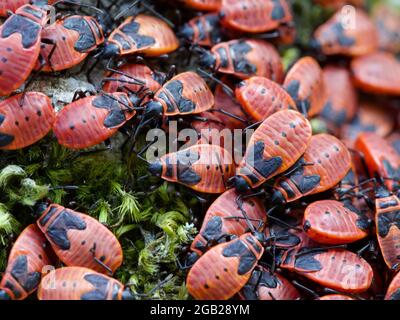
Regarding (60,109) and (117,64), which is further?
(117,64)

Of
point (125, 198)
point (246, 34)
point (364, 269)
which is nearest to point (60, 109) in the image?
point (125, 198)

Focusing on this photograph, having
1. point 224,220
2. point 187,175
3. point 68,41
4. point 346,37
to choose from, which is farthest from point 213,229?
point 346,37

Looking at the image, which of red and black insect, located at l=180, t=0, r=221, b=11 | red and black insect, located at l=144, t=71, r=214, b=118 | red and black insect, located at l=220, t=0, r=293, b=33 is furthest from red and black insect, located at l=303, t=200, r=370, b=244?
red and black insect, located at l=180, t=0, r=221, b=11

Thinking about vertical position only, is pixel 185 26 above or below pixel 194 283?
above

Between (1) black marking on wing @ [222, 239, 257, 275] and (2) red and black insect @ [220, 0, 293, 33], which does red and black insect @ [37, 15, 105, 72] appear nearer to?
(2) red and black insect @ [220, 0, 293, 33]

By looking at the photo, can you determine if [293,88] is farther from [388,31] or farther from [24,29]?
[24,29]

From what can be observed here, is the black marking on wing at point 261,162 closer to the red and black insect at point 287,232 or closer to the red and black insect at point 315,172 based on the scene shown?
the red and black insect at point 315,172
